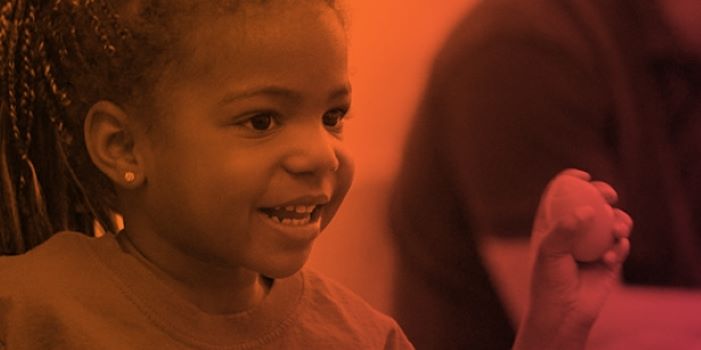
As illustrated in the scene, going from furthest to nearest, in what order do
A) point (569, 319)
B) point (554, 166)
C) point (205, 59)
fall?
point (554, 166) → point (569, 319) → point (205, 59)

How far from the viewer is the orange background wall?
1.05 m

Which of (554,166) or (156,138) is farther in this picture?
(554,166)

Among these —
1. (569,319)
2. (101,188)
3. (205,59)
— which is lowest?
(569,319)

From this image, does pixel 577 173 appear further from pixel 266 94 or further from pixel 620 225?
pixel 266 94

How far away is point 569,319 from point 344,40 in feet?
1.14

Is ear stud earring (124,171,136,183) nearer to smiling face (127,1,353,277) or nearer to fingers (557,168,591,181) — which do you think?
smiling face (127,1,353,277)

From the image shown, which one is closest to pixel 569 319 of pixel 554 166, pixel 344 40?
pixel 554 166

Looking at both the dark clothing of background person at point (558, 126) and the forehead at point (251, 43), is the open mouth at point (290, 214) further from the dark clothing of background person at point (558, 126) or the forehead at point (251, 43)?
the dark clothing of background person at point (558, 126)

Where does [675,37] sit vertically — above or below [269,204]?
above

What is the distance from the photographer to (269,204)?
0.59m

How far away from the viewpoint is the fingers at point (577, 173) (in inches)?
36.3

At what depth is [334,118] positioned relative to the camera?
25.1 inches

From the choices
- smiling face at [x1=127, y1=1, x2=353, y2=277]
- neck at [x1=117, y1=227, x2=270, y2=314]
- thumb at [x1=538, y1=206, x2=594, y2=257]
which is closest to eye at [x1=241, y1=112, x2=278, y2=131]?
smiling face at [x1=127, y1=1, x2=353, y2=277]

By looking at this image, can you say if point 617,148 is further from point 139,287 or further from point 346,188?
point 139,287
